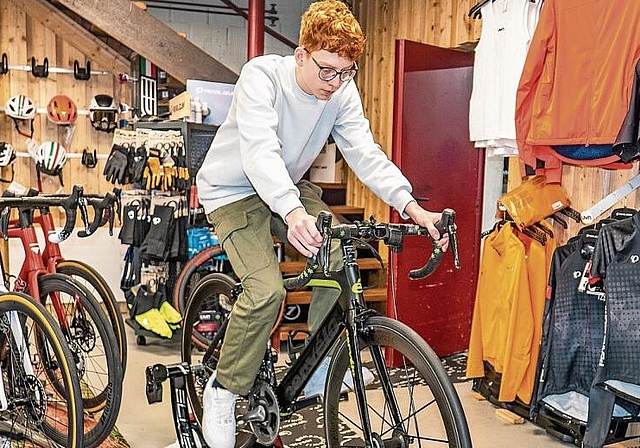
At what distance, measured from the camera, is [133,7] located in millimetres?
4703

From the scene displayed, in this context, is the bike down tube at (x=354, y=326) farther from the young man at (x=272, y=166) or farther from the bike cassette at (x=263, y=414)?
the bike cassette at (x=263, y=414)

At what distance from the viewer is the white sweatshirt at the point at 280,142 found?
191 cm

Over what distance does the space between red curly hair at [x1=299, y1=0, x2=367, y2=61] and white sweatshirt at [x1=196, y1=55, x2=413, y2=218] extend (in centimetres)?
22

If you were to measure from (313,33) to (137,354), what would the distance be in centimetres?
291

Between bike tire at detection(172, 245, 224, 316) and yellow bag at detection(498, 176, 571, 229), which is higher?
yellow bag at detection(498, 176, 571, 229)

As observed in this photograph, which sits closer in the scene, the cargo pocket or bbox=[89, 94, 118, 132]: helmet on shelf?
the cargo pocket

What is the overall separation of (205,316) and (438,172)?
163 centimetres

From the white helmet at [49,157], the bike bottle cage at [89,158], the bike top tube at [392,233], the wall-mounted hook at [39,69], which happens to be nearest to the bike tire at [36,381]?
the bike top tube at [392,233]

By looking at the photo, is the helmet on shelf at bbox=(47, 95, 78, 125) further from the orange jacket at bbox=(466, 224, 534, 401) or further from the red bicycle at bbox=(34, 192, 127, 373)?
the orange jacket at bbox=(466, 224, 534, 401)

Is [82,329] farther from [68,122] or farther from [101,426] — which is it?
[68,122]

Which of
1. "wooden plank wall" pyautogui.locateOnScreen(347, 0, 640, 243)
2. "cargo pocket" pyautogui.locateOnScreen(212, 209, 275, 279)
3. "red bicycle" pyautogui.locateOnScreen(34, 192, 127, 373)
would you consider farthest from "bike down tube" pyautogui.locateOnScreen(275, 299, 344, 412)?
"wooden plank wall" pyautogui.locateOnScreen(347, 0, 640, 243)

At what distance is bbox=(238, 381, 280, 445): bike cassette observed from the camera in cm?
221

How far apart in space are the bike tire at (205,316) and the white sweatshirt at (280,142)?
428mm

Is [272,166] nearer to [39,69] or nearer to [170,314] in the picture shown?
[170,314]
